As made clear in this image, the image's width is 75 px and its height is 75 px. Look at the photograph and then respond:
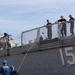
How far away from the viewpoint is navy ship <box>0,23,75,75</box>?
51.6ft

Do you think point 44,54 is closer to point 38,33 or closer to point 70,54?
point 38,33

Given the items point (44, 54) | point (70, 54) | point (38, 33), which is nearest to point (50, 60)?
point (44, 54)

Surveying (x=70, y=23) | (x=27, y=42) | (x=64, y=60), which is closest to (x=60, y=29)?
(x=70, y=23)

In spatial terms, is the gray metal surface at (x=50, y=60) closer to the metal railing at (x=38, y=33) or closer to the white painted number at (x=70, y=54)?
the white painted number at (x=70, y=54)

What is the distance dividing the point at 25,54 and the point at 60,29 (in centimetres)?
349

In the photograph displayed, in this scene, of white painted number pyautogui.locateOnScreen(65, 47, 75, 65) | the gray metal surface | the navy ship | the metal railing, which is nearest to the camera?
white painted number pyautogui.locateOnScreen(65, 47, 75, 65)

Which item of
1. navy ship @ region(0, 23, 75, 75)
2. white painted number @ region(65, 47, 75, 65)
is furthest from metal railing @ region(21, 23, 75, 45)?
white painted number @ region(65, 47, 75, 65)

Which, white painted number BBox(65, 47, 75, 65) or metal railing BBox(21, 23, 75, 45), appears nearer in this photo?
white painted number BBox(65, 47, 75, 65)

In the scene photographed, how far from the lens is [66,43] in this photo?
15844 millimetres

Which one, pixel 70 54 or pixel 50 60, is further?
pixel 50 60

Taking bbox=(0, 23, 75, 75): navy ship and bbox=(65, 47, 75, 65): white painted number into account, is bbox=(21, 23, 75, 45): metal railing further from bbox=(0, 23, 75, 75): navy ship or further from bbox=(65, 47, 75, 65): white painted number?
bbox=(65, 47, 75, 65): white painted number

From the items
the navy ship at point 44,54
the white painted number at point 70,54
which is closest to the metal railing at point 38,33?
the navy ship at point 44,54

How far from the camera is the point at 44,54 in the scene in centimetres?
1723

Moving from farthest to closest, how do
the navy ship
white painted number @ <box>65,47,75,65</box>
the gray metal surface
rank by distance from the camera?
the navy ship < the gray metal surface < white painted number @ <box>65,47,75,65</box>
